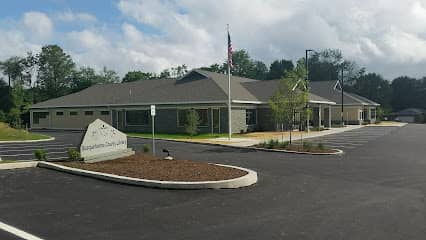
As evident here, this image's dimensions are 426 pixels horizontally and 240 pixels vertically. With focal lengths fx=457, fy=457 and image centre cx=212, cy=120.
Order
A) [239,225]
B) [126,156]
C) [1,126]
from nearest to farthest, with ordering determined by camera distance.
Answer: [239,225] → [126,156] → [1,126]

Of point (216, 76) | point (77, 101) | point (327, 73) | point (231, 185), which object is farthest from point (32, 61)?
point (231, 185)

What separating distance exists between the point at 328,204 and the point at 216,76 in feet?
123

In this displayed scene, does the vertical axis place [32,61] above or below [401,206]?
above

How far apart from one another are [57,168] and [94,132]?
226 cm

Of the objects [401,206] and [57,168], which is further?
[57,168]

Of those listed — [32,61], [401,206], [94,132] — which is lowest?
[401,206]

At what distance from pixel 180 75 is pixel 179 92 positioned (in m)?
57.7

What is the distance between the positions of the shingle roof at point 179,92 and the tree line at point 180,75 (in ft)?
25.0

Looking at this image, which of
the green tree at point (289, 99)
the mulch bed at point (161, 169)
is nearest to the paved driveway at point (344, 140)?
the green tree at point (289, 99)

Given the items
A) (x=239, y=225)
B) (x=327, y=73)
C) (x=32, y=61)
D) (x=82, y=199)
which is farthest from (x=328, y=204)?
(x=327, y=73)

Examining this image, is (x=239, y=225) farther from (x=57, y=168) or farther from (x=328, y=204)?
(x=57, y=168)

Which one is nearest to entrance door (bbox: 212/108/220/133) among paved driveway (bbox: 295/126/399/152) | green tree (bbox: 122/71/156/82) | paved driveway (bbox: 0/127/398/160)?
paved driveway (bbox: 295/126/399/152)

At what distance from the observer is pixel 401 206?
386 inches

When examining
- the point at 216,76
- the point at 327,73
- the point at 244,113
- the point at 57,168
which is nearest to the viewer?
the point at 57,168
